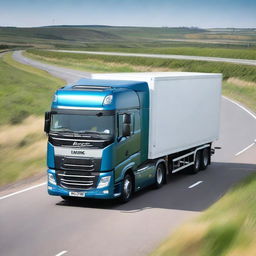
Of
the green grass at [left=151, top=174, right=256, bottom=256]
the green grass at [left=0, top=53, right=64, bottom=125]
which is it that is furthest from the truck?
the green grass at [left=0, top=53, right=64, bottom=125]

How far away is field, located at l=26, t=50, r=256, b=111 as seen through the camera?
54156 mm

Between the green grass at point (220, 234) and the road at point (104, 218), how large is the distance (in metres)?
0.95

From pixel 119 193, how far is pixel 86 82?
3.24 meters

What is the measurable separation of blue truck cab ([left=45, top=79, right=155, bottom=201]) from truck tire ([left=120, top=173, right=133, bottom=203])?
0.20 metres

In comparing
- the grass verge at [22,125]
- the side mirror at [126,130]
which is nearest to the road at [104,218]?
the side mirror at [126,130]

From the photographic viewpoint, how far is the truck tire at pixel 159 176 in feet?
65.8

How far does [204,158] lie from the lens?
23953 millimetres

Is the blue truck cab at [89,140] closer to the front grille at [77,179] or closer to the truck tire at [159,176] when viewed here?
the front grille at [77,179]

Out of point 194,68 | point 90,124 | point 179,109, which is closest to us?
point 90,124

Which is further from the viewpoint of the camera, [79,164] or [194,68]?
[194,68]

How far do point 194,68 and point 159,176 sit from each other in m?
58.4

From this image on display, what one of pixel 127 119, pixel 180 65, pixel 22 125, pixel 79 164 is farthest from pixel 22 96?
pixel 180 65

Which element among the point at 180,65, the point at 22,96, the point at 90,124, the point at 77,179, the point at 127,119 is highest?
the point at 127,119

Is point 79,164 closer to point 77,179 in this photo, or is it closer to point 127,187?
point 77,179
